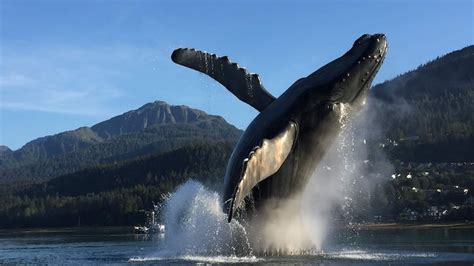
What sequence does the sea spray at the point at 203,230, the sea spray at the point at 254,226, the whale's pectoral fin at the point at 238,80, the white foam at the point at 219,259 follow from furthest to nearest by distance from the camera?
the sea spray at the point at 203,230 → the whale's pectoral fin at the point at 238,80 → the sea spray at the point at 254,226 → the white foam at the point at 219,259

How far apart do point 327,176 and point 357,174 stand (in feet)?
458

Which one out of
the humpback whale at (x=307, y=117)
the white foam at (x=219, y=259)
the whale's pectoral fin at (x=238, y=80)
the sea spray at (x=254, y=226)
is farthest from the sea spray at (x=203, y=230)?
the whale's pectoral fin at (x=238, y=80)

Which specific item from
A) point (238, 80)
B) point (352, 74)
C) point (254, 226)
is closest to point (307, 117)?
point (352, 74)

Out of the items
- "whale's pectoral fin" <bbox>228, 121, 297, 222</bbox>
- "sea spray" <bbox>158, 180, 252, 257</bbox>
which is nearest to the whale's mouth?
"whale's pectoral fin" <bbox>228, 121, 297, 222</bbox>

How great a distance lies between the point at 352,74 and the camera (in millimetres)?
22906

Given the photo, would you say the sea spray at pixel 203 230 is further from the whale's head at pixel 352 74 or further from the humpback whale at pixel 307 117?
the whale's head at pixel 352 74

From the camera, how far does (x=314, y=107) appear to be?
909 inches

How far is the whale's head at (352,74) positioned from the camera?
22.9 metres

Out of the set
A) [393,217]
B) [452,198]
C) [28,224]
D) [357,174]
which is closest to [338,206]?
[393,217]

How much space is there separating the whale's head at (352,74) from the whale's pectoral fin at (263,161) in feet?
5.26

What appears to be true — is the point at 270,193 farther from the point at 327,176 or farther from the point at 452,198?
the point at 452,198

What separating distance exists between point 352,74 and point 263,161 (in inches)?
213

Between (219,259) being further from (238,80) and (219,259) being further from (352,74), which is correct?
(352,74)

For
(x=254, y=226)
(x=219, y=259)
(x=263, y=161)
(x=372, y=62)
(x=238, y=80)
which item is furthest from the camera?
(x=238, y=80)
